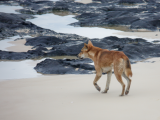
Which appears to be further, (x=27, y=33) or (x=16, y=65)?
(x=27, y=33)

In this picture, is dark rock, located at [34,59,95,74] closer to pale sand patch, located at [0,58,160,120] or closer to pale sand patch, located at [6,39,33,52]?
pale sand patch, located at [0,58,160,120]

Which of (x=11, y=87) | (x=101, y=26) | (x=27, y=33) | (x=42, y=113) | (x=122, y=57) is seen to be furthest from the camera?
(x=101, y=26)

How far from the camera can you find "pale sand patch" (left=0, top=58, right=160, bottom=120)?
426cm

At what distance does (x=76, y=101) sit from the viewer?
5215 millimetres

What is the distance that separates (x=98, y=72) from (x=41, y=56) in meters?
6.44

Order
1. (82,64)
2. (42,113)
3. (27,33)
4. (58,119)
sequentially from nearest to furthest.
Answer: (58,119) < (42,113) < (82,64) < (27,33)

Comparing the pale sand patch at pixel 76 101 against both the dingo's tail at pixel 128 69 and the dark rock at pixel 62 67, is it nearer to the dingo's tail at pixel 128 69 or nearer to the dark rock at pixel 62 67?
the dingo's tail at pixel 128 69

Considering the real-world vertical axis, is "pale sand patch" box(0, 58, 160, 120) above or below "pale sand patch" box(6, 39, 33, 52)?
above

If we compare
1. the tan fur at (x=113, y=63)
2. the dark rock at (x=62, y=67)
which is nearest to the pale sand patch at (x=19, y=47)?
the dark rock at (x=62, y=67)

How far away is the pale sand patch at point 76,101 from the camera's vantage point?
168 inches

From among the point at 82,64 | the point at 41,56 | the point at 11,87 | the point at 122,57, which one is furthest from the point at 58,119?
the point at 41,56

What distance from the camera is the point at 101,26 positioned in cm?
2220

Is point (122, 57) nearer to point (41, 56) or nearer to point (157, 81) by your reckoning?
point (157, 81)

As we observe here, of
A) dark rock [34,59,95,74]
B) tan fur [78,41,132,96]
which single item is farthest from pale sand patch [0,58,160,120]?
dark rock [34,59,95,74]
